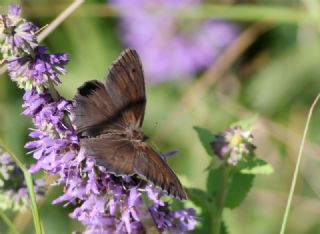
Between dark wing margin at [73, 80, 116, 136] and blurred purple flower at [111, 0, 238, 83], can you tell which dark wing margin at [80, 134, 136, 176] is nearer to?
dark wing margin at [73, 80, 116, 136]

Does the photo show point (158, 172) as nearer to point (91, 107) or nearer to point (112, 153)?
point (112, 153)

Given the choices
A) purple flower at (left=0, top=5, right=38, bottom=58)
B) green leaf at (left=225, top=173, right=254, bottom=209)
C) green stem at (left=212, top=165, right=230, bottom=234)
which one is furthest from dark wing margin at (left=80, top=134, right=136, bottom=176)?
green leaf at (left=225, top=173, right=254, bottom=209)

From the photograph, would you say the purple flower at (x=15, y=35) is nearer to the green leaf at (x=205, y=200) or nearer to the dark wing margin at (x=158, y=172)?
the dark wing margin at (x=158, y=172)

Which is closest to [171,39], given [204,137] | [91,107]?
[204,137]

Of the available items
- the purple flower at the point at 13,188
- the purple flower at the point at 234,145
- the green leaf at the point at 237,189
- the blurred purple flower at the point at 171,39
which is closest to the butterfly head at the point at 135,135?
the purple flower at the point at 234,145

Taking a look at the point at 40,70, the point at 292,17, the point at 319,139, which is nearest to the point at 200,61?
the point at 319,139

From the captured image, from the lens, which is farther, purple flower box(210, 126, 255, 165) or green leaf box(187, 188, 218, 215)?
green leaf box(187, 188, 218, 215)
